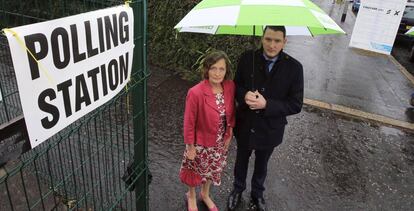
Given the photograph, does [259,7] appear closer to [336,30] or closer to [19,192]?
[336,30]

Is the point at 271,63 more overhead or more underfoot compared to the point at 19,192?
more overhead

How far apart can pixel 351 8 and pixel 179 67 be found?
16.8 m

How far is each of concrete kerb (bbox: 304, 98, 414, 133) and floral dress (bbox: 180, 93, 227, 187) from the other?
341 centimetres

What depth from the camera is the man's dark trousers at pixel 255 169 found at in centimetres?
324

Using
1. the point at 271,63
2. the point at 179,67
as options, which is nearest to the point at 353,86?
the point at 179,67

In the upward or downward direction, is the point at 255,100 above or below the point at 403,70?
above

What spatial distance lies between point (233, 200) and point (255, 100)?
4.09 ft

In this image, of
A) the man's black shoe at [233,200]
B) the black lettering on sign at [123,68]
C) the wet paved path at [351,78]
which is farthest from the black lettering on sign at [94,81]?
the wet paved path at [351,78]

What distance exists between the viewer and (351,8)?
20219mm

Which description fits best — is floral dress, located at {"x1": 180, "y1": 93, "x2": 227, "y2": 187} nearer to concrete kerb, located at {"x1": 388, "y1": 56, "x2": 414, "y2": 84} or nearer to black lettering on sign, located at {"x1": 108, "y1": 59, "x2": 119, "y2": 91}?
black lettering on sign, located at {"x1": 108, "y1": 59, "x2": 119, "y2": 91}

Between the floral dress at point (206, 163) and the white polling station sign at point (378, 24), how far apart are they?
5616 mm

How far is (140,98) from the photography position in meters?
2.49

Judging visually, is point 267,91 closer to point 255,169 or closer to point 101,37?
point 255,169

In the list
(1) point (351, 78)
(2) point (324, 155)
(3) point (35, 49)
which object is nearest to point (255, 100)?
(3) point (35, 49)
